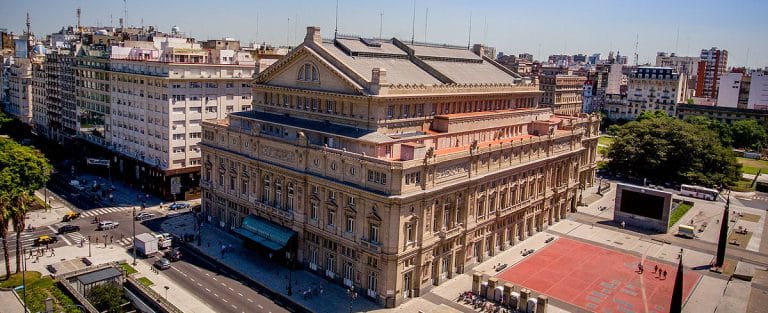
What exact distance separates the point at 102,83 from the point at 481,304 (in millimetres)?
110260

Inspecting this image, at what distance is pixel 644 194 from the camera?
115 m

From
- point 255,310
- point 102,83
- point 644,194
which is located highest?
point 102,83

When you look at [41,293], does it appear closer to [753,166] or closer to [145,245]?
[145,245]

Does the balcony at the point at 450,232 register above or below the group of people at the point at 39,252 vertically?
above

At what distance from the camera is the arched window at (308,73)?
310 feet

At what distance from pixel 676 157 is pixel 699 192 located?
11912mm

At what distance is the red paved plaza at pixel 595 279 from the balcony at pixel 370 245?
2320 centimetres

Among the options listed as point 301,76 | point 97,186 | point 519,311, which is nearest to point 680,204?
point 519,311

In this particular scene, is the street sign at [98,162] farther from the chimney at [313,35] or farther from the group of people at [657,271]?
the group of people at [657,271]

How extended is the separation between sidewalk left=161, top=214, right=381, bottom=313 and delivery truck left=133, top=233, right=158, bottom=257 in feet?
23.4

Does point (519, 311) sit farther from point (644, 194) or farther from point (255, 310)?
point (644, 194)

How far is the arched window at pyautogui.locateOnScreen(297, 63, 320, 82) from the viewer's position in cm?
9459

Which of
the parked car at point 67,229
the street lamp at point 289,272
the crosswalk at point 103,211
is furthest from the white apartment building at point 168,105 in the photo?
the street lamp at point 289,272

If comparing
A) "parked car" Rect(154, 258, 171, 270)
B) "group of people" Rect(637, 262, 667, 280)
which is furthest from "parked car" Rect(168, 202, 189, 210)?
"group of people" Rect(637, 262, 667, 280)
